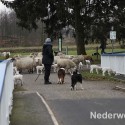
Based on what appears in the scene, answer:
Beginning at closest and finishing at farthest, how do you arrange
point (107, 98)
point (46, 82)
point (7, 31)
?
1. point (107, 98)
2. point (46, 82)
3. point (7, 31)

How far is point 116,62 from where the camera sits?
1212 inches

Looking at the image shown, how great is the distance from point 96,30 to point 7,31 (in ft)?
273

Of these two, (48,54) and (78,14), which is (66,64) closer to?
(48,54)

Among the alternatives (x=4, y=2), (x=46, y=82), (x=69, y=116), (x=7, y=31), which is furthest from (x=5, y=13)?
(x=69, y=116)

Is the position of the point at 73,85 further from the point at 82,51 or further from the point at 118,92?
the point at 82,51

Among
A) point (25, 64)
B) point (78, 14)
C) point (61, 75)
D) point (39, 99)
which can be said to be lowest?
point (25, 64)

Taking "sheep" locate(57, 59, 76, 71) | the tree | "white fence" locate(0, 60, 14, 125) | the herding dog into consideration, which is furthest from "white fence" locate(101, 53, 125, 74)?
"white fence" locate(0, 60, 14, 125)

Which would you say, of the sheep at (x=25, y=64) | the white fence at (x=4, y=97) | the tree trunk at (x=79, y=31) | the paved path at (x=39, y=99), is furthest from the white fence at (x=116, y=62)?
the white fence at (x=4, y=97)

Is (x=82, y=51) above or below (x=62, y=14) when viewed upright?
below

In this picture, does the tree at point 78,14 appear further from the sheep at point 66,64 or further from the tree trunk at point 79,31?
the sheep at point 66,64

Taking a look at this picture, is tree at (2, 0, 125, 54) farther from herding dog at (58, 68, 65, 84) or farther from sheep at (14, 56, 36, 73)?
herding dog at (58, 68, 65, 84)

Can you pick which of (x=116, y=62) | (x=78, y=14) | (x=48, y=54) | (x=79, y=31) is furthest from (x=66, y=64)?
(x=79, y=31)

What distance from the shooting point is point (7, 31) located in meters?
131

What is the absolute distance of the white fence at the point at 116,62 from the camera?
1149 inches
